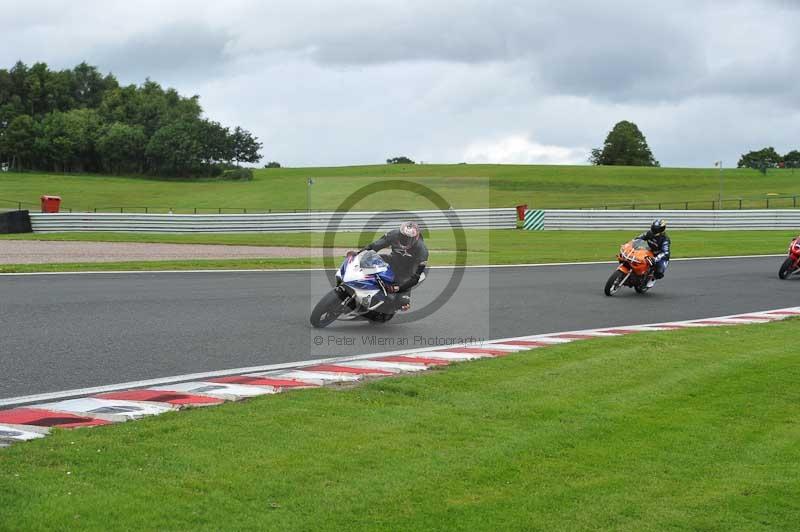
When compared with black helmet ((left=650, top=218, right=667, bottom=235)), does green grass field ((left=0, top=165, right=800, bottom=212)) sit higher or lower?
higher

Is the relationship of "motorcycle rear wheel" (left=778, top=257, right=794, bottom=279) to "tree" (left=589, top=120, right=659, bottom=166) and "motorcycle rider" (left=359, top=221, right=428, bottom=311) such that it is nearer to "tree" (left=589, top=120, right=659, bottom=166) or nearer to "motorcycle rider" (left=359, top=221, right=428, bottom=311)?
"motorcycle rider" (left=359, top=221, right=428, bottom=311)

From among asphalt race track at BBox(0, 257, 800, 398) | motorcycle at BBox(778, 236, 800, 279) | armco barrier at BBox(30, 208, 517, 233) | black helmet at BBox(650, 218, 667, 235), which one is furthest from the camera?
armco barrier at BBox(30, 208, 517, 233)

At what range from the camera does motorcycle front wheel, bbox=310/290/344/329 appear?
12.8 meters

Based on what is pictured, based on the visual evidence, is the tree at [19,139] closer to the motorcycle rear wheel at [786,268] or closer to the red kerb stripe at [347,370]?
the motorcycle rear wheel at [786,268]

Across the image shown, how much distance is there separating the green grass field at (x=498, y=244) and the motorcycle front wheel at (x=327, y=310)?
1032 cm

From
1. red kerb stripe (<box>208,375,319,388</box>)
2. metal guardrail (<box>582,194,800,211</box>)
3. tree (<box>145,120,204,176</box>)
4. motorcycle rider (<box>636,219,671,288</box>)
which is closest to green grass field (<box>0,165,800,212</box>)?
metal guardrail (<box>582,194,800,211</box>)

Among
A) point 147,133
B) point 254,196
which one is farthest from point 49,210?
point 147,133

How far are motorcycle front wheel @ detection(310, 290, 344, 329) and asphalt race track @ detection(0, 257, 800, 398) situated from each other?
0.57 ft

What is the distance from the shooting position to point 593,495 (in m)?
5.51

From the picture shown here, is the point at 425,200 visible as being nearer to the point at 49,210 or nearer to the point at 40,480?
the point at 49,210

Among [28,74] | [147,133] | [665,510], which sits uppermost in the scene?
[28,74]

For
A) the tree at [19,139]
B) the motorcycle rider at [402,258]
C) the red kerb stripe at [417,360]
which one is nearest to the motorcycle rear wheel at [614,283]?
the motorcycle rider at [402,258]

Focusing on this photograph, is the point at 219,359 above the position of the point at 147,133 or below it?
below

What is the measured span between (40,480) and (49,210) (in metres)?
41.6
